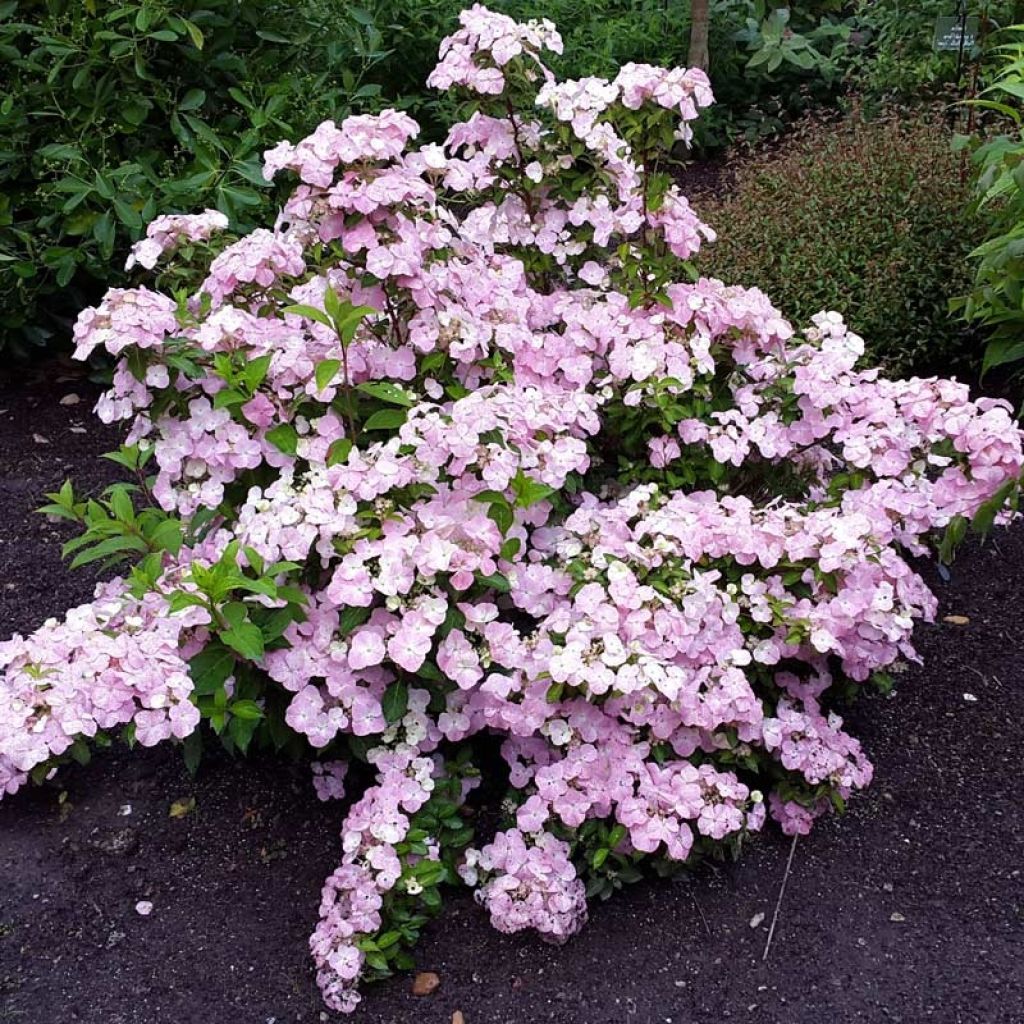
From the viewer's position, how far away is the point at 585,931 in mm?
2328

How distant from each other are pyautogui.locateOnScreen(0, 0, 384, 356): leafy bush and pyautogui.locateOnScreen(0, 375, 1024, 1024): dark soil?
193 centimetres

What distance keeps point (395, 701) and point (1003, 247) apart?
2.14m

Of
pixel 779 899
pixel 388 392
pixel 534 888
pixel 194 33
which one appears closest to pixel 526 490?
pixel 388 392

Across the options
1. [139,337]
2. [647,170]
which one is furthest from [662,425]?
[139,337]

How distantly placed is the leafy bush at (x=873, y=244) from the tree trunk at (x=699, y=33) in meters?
1.39

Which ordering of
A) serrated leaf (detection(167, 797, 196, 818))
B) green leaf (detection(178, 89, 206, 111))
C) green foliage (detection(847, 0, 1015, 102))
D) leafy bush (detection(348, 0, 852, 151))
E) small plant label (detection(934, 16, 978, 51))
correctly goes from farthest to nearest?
leafy bush (detection(348, 0, 852, 151))
green foliage (detection(847, 0, 1015, 102))
small plant label (detection(934, 16, 978, 51))
green leaf (detection(178, 89, 206, 111))
serrated leaf (detection(167, 797, 196, 818))

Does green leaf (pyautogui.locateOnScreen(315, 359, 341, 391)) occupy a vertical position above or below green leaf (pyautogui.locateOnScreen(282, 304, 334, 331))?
below

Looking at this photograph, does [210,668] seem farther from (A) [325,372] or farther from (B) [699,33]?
(B) [699,33]

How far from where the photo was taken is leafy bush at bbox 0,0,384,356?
12.6 feet

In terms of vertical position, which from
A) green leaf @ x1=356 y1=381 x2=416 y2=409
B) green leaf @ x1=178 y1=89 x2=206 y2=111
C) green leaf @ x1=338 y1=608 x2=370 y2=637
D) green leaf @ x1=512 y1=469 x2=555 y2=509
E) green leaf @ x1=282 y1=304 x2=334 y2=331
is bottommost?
green leaf @ x1=178 y1=89 x2=206 y2=111

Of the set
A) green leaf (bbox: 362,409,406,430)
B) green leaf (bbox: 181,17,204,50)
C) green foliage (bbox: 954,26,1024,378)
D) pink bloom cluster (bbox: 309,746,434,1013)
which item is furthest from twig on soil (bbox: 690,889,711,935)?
green leaf (bbox: 181,17,204,50)

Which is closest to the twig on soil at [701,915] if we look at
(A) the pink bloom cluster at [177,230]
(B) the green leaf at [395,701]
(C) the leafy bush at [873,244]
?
(B) the green leaf at [395,701]

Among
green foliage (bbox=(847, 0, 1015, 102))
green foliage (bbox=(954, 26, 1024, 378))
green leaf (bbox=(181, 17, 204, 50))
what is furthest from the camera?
green foliage (bbox=(847, 0, 1015, 102))

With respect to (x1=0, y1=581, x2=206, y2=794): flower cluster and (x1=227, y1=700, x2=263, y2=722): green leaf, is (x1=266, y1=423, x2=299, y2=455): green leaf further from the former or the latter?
(x1=227, y1=700, x2=263, y2=722): green leaf
